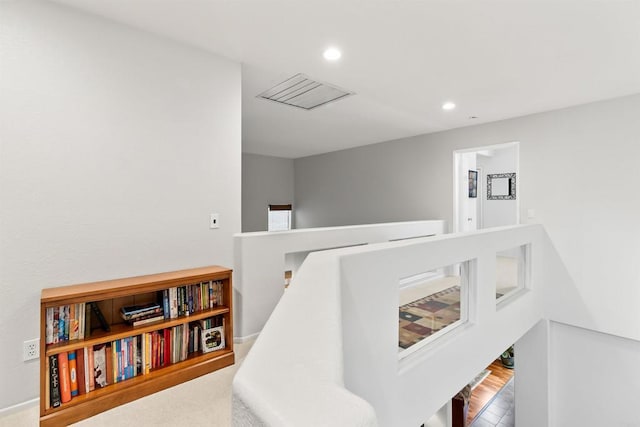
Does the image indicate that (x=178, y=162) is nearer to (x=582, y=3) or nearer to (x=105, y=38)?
(x=105, y=38)

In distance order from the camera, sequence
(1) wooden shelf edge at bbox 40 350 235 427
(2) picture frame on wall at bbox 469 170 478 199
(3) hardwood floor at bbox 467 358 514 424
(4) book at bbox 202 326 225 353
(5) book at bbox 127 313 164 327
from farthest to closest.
Result: 1. (3) hardwood floor at bbox 467 358 514 424
2. (2) picture frame on wall at bbox 469 170 478 199
3. (4) book at bbox 202 326 225 353
4. (5) book at bbox 127 313 164 327
5. (1) wooden shelf edge at bbox 40 350 235 427

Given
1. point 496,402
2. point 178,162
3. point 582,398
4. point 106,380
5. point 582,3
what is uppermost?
point 582,3

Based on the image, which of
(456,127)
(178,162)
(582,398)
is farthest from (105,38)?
(582,398)

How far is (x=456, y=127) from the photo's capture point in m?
4.75

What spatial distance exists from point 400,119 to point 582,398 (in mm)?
4398

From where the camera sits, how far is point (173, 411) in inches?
70.0

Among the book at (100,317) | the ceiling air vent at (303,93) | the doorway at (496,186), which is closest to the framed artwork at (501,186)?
the doorway at (496,186)

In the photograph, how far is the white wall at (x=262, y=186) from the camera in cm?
692

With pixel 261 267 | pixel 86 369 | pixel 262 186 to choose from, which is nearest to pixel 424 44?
pixel 261 267

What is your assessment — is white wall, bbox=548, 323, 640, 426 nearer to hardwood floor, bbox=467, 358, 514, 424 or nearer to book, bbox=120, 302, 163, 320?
hardwood floor, bbox=467, 358, 514, 424

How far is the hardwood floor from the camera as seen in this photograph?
623cm

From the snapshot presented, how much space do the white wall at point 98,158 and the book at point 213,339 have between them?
0.53m

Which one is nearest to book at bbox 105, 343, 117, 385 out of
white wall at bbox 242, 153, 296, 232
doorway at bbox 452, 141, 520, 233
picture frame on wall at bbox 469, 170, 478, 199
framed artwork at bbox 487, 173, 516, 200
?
white wall at bbox 242, 153, 296, 232

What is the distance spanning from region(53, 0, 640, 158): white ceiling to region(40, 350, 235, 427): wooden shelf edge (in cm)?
234
